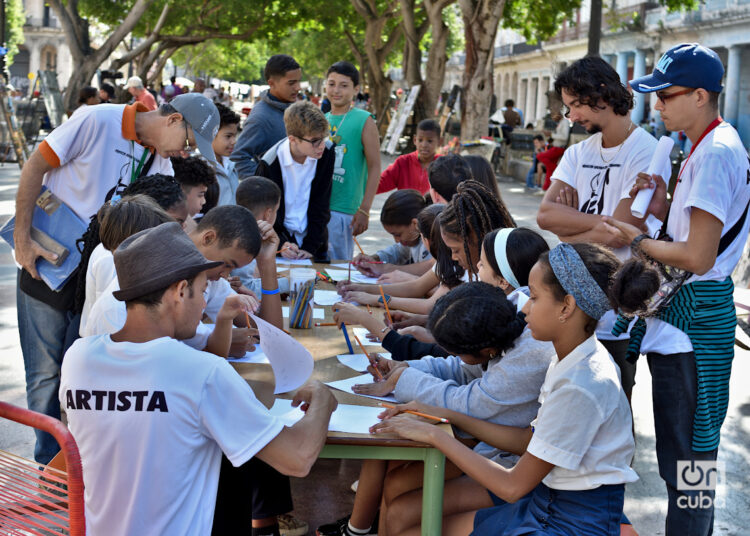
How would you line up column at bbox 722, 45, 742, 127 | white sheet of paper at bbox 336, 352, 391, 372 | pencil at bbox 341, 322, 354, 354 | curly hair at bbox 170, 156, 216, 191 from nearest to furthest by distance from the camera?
1. white sheet of paper at bbox 336, 352, 391, 372
2. pencil at bbox 341, 322, 354, 354
3. curly hair at bbox 170, 156, 216, 191
4. column at bbox 722, 45, 742, 127

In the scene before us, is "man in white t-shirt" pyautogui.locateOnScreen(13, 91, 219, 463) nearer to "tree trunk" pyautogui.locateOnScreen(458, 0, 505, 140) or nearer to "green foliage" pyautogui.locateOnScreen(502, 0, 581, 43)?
"tree trunk" pyautogui.locateOnScreen(458, 0, 505, 140)

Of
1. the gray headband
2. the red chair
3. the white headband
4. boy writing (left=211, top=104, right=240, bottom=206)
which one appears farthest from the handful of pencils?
boy writing (left=211, top=104, right=240, bottom=206)

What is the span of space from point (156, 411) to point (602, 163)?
2.13m

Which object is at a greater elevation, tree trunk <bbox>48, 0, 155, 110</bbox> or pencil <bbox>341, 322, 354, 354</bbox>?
tree trunk <bbox>48, 0, 155, 110</bbox>

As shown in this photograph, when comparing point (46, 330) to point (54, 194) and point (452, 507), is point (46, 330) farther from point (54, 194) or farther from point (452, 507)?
point (452, 507)

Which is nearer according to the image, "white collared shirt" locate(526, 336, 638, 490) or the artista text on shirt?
the artista text on shirt

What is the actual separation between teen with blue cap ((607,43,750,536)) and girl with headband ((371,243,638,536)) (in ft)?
1.39

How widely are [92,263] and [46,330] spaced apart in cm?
69

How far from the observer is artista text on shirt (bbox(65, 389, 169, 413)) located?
2154 millimetres

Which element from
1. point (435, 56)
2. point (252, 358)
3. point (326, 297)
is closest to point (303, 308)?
point (252, 358)

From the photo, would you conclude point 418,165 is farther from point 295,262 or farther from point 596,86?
point 596,86

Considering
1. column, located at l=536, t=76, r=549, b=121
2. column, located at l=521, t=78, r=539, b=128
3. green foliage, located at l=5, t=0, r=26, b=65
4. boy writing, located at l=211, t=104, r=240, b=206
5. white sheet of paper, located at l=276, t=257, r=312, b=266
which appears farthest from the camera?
column, located at l=521, t=78, r=539, b=128

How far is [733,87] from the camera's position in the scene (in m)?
34.8

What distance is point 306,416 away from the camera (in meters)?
2.46
